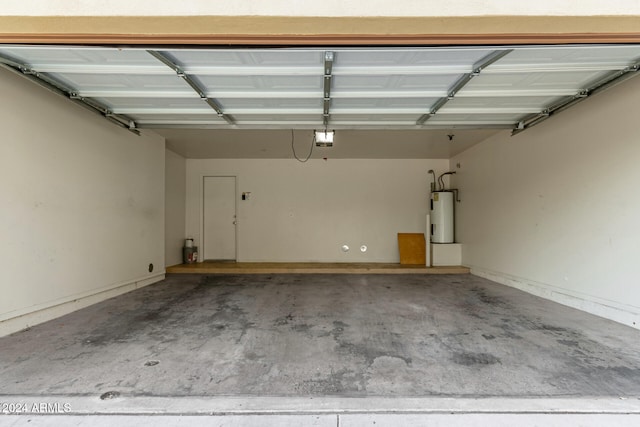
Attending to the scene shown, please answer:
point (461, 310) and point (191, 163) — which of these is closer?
point (461, 310)

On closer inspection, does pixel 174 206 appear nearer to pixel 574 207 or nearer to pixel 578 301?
pixel 574 207

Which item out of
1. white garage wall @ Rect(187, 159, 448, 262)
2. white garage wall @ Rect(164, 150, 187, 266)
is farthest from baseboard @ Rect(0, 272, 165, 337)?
white garage wall @ Rect(187, 159, 448, 262)

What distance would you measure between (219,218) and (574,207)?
640cm

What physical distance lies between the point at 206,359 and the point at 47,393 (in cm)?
88

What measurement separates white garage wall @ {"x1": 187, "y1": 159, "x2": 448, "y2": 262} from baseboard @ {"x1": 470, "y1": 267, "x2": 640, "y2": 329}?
270cm

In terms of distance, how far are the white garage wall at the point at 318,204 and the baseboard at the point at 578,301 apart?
2.70 metres

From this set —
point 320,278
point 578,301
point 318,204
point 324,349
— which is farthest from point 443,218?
point 324,349

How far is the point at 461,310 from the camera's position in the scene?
11.8ft

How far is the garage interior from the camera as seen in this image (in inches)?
78.1

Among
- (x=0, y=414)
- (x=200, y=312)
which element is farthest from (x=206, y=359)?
(x=200, y=312)

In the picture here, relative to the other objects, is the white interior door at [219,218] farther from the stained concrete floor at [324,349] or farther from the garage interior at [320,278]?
the stained concrete floor at [324,349]

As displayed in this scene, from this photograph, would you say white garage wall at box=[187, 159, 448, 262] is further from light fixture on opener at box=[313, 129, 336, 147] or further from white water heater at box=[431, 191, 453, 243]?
light fixture on opener at box=[313, 129, 336, 147]
